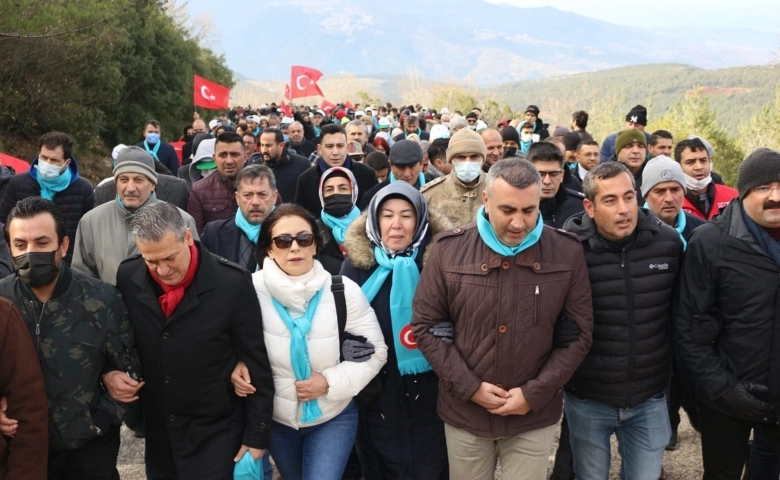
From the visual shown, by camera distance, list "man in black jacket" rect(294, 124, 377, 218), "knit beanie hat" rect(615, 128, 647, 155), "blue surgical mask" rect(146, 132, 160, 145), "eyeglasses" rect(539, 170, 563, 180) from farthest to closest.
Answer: "blue surgical mask" rect(146, 132, 160, 145), "man in black jacket" rect(294, 124, 377, 218), "knit beanie hat" rect(615, 128, 647, 155), "eyeglasses" rect(539, 170, 563, 180)

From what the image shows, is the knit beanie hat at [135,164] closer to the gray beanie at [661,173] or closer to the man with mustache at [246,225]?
the man with mustache at [246,225]

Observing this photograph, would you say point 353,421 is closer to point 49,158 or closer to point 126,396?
point 126,396

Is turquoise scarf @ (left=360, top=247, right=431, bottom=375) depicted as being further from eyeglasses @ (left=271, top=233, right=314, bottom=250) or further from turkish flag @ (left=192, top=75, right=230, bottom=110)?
turkish flag @ (left=192, top=75, right=230, bottom=110)

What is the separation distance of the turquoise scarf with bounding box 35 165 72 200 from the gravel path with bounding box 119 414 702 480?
2197mm

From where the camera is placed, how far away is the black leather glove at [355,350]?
3.24 metres

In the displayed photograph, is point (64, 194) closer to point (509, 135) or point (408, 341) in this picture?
point (408, 341)

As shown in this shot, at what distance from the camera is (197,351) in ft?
9.87

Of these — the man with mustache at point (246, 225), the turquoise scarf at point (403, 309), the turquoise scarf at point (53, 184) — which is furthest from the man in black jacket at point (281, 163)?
the turquoise scarf at point (403, 309)

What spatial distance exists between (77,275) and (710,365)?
3.06 meters

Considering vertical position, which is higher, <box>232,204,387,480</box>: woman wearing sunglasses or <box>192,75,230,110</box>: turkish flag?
<box>192,75,230,110</box>: turkish flag

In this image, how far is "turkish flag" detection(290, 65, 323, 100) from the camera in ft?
66.1

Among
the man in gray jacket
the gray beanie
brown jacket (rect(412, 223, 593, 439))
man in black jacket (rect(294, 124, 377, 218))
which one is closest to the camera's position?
brown jacket (rect(412, 223, 593, 439))

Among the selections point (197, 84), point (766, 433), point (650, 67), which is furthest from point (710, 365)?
point (650, 67)

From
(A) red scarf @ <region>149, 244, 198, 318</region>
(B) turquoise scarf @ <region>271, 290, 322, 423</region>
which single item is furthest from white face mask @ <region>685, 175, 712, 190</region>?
(A) red scarf @ <region>149, 244, 198, 318</region>
